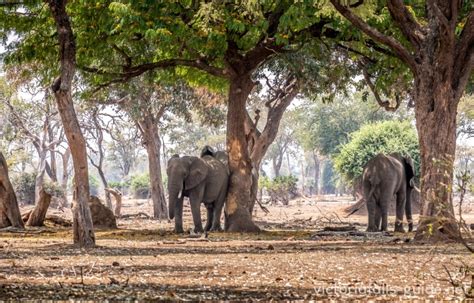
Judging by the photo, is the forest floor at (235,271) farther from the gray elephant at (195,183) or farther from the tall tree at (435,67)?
the gray elephant at (195,183)

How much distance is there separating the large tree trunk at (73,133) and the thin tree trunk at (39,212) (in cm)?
1018

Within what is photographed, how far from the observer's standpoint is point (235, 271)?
11.4m

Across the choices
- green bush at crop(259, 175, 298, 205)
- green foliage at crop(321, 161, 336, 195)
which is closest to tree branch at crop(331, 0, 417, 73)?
green bush at crop(259, 175, 298, 205)

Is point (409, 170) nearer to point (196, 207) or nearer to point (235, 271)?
point (196, 207)

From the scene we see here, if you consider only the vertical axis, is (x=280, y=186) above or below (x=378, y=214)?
above

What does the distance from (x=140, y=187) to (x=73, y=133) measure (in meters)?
71.1

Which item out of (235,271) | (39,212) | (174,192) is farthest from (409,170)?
(235,271)

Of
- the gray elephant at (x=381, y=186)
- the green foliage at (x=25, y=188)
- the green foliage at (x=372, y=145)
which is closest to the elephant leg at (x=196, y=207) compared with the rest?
the gray elephant at (x=381, y=186)

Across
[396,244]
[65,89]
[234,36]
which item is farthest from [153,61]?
[396,244]

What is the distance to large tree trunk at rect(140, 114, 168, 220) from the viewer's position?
38.6 m

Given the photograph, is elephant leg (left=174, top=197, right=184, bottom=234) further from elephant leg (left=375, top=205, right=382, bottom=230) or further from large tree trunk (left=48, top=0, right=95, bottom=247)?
large tree trunk (left=48, top=0, right=95, bottom=247)

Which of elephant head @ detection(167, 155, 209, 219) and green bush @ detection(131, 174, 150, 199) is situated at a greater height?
green bush @ detection(131, 174, 150, 199)

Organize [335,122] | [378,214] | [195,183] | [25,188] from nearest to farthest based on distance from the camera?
[195,183] < [378,214] < [25,188] < [335,122]

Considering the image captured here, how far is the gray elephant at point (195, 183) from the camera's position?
24.1 metres
